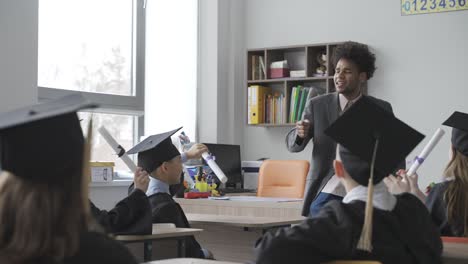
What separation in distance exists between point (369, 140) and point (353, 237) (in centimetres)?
40

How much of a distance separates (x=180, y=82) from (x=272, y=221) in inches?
148

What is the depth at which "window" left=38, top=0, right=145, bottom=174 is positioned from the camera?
21.2ft

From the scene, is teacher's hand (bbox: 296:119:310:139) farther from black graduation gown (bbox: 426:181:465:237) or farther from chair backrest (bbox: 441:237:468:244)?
chair backrest (bbox: 441:237:468:244)

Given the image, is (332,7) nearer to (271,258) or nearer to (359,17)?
(359,17)

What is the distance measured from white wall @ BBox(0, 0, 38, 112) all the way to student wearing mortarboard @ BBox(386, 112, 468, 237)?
3.40 meters

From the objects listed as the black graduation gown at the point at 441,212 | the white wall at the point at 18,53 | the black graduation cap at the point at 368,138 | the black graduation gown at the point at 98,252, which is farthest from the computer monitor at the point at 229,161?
the black graduation gown at the point at 98,252

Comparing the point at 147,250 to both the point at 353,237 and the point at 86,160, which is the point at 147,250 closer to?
the point at 353,237

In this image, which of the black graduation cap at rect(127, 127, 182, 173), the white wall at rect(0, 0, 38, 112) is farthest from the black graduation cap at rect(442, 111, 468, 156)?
the white wall at rect(0, 0, 38, 112)

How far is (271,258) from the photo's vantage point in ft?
7.86

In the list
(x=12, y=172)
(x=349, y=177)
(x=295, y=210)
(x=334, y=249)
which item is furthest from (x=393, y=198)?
(x=295, y=210)

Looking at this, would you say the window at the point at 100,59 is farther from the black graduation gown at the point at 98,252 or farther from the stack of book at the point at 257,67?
the black graduation gown at the point at 98,252

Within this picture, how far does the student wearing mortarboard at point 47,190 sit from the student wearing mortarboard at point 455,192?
6.28 ft

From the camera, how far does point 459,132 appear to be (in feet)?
11.3

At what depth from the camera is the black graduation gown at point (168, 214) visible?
4203 mm
